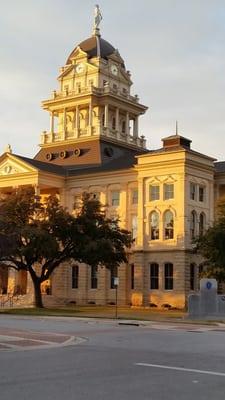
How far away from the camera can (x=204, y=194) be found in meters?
70.1

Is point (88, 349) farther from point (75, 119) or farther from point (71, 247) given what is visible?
point (75, 119)

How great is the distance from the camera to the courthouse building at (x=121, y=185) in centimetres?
6694

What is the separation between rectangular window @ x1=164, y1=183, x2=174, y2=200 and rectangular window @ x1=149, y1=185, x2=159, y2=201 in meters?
1.01

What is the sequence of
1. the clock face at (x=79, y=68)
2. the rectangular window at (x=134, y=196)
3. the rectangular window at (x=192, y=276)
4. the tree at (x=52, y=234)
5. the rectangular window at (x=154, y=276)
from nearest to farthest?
the tree at (x=52, y=234) → the rectangular window at (x=192, y=276) → the rectangular window at (x=154, y=276) → the rectangular window at (x=134, y=196) → the clock face at (x=79, y=68)

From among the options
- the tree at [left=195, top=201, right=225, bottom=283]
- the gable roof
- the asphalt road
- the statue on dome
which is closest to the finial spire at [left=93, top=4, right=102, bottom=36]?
the statue on dome

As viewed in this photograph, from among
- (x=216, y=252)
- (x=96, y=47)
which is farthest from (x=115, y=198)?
(x=96, y=47)

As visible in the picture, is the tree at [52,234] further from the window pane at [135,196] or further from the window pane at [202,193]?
the window pane at [202,193]

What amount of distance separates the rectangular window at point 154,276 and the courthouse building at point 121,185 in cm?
10

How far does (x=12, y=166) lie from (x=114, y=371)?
64.0 m

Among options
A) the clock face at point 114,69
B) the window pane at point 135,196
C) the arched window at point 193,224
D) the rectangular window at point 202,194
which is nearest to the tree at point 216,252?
the arched window at point 193,224

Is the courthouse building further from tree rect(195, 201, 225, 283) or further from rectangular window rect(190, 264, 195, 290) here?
tree rect(195, 201, 225, 283)

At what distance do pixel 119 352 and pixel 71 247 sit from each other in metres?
39.5

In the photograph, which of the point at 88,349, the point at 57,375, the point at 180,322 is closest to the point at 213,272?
the point at 180,322

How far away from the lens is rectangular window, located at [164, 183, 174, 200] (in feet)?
222
